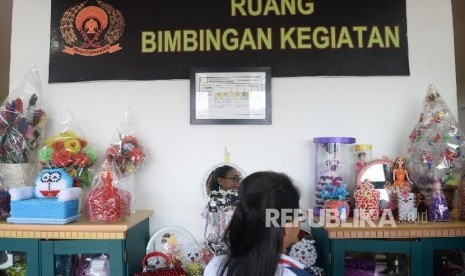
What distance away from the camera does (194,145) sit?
2.02m

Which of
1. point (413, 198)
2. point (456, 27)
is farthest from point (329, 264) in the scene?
point (456, 27)

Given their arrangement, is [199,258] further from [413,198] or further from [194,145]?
[413,198]

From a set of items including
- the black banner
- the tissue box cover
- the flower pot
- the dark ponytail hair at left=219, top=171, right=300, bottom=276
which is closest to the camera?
the dark ponytail hair at left=219, top=171, right=300, bottom=276

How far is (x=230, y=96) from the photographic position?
6.52ft

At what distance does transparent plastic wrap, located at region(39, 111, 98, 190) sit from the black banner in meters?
0.43

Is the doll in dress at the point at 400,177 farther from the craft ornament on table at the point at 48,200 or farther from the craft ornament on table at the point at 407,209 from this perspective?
the craft ornament on table at the point at 48,200

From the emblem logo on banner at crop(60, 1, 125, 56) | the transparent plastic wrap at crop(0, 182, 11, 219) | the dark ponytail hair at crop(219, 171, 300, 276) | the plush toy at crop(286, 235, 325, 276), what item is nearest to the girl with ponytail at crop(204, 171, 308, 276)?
the dark ponytail hair at crop(219, 171, 300, 276)

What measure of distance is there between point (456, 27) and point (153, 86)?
2.72 metres

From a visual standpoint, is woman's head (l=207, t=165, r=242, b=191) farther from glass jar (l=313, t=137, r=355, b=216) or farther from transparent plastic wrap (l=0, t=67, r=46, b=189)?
transparent plastic wrap (l=0, t=67, r=46, b=189)

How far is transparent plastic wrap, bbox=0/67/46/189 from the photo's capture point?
181 centimetres

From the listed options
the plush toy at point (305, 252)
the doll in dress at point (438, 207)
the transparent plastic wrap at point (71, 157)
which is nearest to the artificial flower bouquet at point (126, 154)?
the transparent plastic wrap at point (71, 157)

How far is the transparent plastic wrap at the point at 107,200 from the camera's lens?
1.63m

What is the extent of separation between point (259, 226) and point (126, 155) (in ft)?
3.59

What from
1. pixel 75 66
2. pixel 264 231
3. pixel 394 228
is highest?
pixel 75 66
